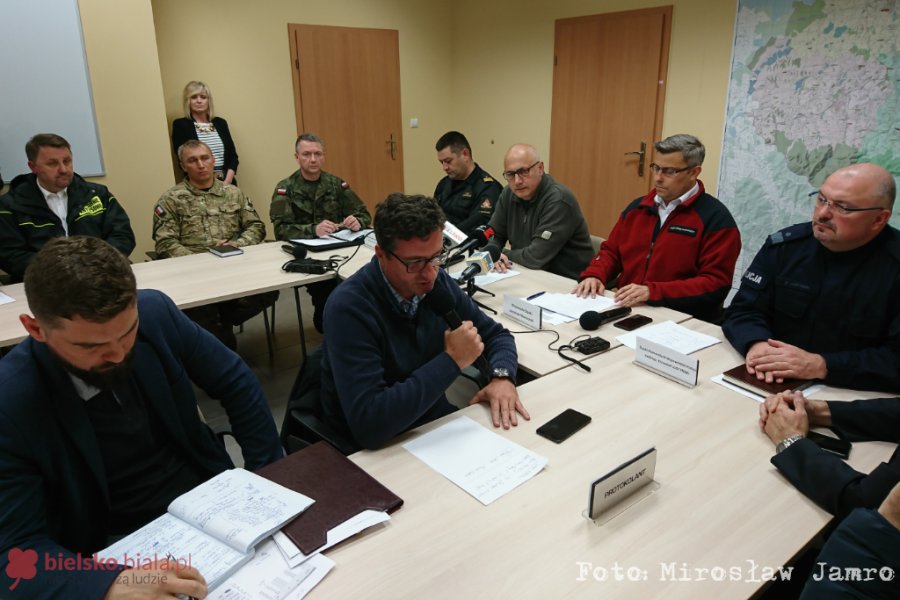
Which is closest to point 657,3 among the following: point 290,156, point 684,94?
point 684,94

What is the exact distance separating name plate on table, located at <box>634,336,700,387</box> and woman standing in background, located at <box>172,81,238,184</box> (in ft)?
13.3

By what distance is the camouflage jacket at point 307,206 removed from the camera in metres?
3.87

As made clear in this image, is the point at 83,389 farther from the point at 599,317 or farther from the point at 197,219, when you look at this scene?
the point at 197,219

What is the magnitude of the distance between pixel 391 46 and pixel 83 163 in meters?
3.28

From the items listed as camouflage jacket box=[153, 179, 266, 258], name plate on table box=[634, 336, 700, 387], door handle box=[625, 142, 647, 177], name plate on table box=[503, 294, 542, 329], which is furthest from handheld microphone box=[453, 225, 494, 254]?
door handle box=[625, 142, 647, 177]

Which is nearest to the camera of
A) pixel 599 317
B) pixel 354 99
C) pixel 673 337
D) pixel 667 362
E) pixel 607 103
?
pixel 667 362

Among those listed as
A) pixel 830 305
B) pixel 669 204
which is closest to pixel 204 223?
pixel 669 204

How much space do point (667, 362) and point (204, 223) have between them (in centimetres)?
293

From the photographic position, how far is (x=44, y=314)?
1077 mm

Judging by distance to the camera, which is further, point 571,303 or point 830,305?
point 571,303

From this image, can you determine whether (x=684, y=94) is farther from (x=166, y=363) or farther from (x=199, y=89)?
(x=166, y=363)

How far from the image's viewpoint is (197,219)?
3584 millimetres

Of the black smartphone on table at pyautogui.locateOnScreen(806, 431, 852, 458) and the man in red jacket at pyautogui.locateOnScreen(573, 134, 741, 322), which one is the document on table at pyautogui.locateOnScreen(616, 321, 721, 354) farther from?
the black smartphone on table at pyautogui.locateOnScreen(806, 431, 852, 458)

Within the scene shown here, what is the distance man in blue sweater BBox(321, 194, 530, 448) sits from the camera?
144 centimetres
